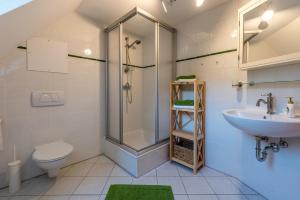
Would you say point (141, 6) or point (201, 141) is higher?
point (141, 6)

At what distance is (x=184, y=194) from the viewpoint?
1498mm

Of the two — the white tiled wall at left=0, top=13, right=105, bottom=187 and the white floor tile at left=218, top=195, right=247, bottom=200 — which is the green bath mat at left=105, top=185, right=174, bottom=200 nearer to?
the white floor tile at left=218, top=195, right=247, bottom=200

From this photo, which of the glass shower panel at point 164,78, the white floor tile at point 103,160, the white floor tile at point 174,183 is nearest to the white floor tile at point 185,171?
the white floor tile at point 174,183

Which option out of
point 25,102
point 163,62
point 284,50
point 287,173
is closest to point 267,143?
point 287,173

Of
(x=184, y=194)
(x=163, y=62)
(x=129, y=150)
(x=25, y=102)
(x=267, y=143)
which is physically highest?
(x=163, y=62)

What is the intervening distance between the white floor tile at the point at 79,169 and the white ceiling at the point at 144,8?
7.14 ft

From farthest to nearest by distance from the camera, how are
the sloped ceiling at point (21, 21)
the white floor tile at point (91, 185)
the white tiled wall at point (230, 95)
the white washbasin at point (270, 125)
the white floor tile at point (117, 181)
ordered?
the white floor tile at point (117, 181), the white floor tile at point (91, 185), the white tiled wall at point (230, 95), the sloped ceiling at point (21, 21), the white washbasin at point (270, 125)

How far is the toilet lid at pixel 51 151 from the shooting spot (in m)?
1.48

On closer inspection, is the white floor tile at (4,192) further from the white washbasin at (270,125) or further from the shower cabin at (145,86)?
the white washbasin at (270,125)

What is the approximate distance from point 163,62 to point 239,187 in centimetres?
185

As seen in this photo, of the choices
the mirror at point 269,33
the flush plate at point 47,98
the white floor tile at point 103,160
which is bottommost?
the white floor tile at point 103,160

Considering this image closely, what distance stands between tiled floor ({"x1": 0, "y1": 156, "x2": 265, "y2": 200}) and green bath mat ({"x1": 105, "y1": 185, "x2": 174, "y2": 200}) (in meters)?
0.07

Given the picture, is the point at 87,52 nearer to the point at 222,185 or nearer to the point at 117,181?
the point at 117,181

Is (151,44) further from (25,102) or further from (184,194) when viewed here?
(184,194)
